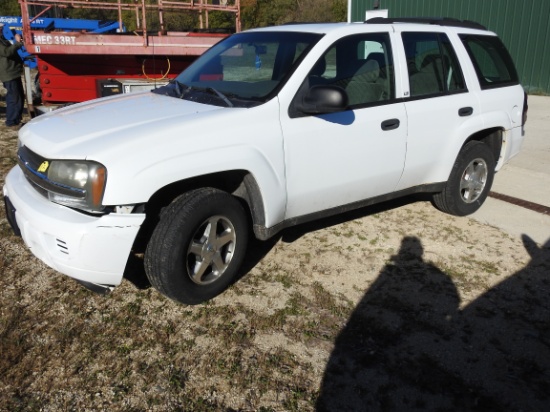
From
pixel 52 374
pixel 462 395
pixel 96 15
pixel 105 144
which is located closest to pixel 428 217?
pixel 462 395

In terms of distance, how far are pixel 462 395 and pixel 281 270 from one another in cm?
172

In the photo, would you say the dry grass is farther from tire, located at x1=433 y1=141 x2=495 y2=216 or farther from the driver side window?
the driver side window

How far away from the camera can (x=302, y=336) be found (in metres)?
3.32

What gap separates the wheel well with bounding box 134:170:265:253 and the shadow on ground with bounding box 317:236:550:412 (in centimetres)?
100

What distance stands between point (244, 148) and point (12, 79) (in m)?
7.64

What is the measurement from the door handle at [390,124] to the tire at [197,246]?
133cm

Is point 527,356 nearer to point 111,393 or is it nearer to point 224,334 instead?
point 224,334

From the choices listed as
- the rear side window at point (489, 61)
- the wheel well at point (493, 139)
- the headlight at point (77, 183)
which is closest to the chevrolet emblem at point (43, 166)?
the headlight at point (77, 183)

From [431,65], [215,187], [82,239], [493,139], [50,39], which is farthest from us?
[50,39]

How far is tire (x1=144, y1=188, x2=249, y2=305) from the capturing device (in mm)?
3273

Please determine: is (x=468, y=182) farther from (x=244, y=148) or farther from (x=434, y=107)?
(x=244, y=148)

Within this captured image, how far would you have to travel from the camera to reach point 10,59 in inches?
368

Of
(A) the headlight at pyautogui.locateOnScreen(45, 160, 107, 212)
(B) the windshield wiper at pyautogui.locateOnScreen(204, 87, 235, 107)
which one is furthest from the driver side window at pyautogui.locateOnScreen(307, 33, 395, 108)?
(A) the headlight at pyautogui.locateOnScreen(45, 160, 107, 212)

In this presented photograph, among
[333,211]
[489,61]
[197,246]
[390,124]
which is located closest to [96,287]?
[197,246]
